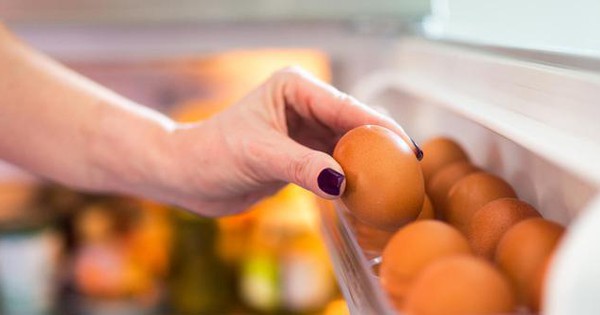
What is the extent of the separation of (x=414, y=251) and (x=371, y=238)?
138 mm

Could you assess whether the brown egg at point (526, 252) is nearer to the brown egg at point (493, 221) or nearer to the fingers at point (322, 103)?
the brown egg at point (493, 221)

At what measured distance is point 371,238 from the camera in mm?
663

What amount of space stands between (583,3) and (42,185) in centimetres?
141

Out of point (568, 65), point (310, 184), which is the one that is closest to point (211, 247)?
point (310, 184)

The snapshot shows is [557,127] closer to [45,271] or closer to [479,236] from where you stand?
[479,236]

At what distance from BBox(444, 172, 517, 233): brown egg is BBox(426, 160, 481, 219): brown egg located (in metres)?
0.02

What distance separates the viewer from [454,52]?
3.07ft

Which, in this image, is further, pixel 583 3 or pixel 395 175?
pixel 583 3

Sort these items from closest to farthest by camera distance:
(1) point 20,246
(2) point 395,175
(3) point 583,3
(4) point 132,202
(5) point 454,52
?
1. (2) point 395,175
2. (3) point 583,3
3. (5) point 454,52
4. (1) point 20,246
5. (4) point 132,202

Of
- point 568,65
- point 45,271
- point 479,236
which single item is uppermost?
point 568,65

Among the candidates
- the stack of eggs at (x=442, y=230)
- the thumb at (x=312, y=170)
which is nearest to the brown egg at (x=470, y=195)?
the stack of eggs at (x=442, y=230)

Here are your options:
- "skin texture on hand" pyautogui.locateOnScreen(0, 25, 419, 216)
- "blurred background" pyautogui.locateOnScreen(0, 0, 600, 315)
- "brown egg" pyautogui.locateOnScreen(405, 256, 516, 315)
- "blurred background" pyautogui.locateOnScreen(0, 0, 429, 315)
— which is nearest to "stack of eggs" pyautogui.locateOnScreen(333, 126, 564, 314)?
"brown egg" pyautogui.locateOnScreen(405, 256, 516, 315)

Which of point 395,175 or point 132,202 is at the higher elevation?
point 395,175

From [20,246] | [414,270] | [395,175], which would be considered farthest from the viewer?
[20,246]
